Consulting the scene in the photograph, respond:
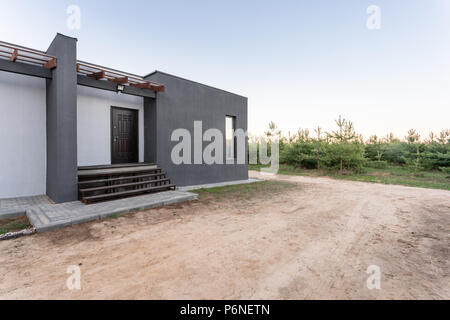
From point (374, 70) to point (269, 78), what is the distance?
16.9ft

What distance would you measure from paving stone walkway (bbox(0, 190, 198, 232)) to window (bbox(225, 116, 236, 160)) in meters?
3.90

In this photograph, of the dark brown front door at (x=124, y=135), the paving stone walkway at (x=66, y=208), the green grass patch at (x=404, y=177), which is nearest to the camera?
the paving stone walkway at (x=66, y=208)

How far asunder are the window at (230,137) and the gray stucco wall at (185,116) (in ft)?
0.74

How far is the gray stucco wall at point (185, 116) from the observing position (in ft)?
21.0

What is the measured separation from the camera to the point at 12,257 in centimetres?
236

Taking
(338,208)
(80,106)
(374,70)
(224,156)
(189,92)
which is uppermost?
(374,70)

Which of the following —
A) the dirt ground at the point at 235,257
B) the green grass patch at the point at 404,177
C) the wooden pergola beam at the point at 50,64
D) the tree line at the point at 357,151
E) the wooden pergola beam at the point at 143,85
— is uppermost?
the wooden pergola beam at the point at 143,85

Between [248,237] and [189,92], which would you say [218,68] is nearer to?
[189,92]

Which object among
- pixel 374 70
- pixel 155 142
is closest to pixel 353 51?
pixel 374 70

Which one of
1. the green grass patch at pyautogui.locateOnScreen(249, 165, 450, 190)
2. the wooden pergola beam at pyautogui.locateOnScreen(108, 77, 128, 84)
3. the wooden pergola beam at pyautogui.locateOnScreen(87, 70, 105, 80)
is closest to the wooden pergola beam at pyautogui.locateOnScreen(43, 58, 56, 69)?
the wooden pergola beam at pyautogui.locateOnScreen(87, 70, 105, 80)

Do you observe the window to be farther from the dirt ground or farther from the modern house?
the dirt ground

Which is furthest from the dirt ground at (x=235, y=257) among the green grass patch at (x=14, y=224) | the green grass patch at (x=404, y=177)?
the green grass patch at (x=404, y=177)

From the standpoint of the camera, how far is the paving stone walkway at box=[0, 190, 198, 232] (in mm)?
3414

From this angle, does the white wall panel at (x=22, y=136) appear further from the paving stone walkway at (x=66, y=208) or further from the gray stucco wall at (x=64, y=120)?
the gray stucco wall at (x=64, y=120)
